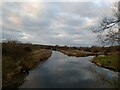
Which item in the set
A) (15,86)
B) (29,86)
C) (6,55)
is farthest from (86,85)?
(6,55)

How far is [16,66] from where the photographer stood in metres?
24.6

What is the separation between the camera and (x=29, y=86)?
1875 centimetres

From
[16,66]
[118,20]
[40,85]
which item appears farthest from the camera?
[16,66]

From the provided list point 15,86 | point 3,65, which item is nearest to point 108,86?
point 15,86

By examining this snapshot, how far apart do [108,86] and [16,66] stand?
39.0 feet

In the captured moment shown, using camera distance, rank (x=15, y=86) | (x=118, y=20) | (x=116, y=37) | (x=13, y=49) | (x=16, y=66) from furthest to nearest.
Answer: (x=13, y=49) < (x=16, y=66) < (x=15, y=86) < (x=118, y=20) < (x=116, y=37)

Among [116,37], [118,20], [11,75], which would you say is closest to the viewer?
[116,37]

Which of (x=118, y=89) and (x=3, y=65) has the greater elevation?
(x=3, y=65)

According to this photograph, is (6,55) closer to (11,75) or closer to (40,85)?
(11,75)

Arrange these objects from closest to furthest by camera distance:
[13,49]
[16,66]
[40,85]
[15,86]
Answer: [15,86]
[40,85]
[16,66]
[13,49]

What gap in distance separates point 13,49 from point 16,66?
5150 millimetres

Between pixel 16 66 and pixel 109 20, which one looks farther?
pixel 16 66

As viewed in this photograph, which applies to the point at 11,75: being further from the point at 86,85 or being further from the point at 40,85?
the point at 86,85

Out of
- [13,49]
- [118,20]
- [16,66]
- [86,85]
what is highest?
[118,20]
